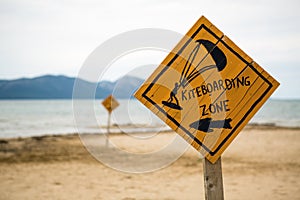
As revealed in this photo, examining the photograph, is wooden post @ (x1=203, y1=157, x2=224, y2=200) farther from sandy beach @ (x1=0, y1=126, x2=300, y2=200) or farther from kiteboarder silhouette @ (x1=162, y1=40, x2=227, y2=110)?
sandy beach @ (x1=0, y1=126, x2=300, y2=200)

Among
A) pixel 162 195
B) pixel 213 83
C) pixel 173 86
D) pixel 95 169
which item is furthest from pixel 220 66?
pixel 95 169

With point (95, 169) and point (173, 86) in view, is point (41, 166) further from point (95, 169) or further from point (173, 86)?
point (173, 86)

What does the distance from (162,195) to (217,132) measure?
366 cm

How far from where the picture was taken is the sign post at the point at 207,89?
7.54 feet

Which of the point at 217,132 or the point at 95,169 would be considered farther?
the point at 95,169

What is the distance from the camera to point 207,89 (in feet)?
7.68

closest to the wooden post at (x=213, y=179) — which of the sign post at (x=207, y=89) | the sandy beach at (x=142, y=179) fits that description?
the sign post at (x=207, y=89)

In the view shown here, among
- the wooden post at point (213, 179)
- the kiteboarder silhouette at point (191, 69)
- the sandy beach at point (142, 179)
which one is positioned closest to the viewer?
the kiteboarder silhouette at point (191, 69)

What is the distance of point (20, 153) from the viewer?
11.2m

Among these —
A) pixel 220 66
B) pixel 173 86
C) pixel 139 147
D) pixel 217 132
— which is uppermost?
pixel 220 66

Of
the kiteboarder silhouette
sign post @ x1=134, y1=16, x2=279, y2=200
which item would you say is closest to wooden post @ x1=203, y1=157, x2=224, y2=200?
sign post @ x1=134, y1=16, x2=279, y2=200

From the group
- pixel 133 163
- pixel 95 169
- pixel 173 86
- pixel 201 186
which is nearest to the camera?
pixel 173 86

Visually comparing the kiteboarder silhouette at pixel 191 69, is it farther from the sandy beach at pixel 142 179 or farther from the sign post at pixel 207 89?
the sandy beach at pixel 142 179

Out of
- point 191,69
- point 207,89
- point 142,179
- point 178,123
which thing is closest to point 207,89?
point 207,89
